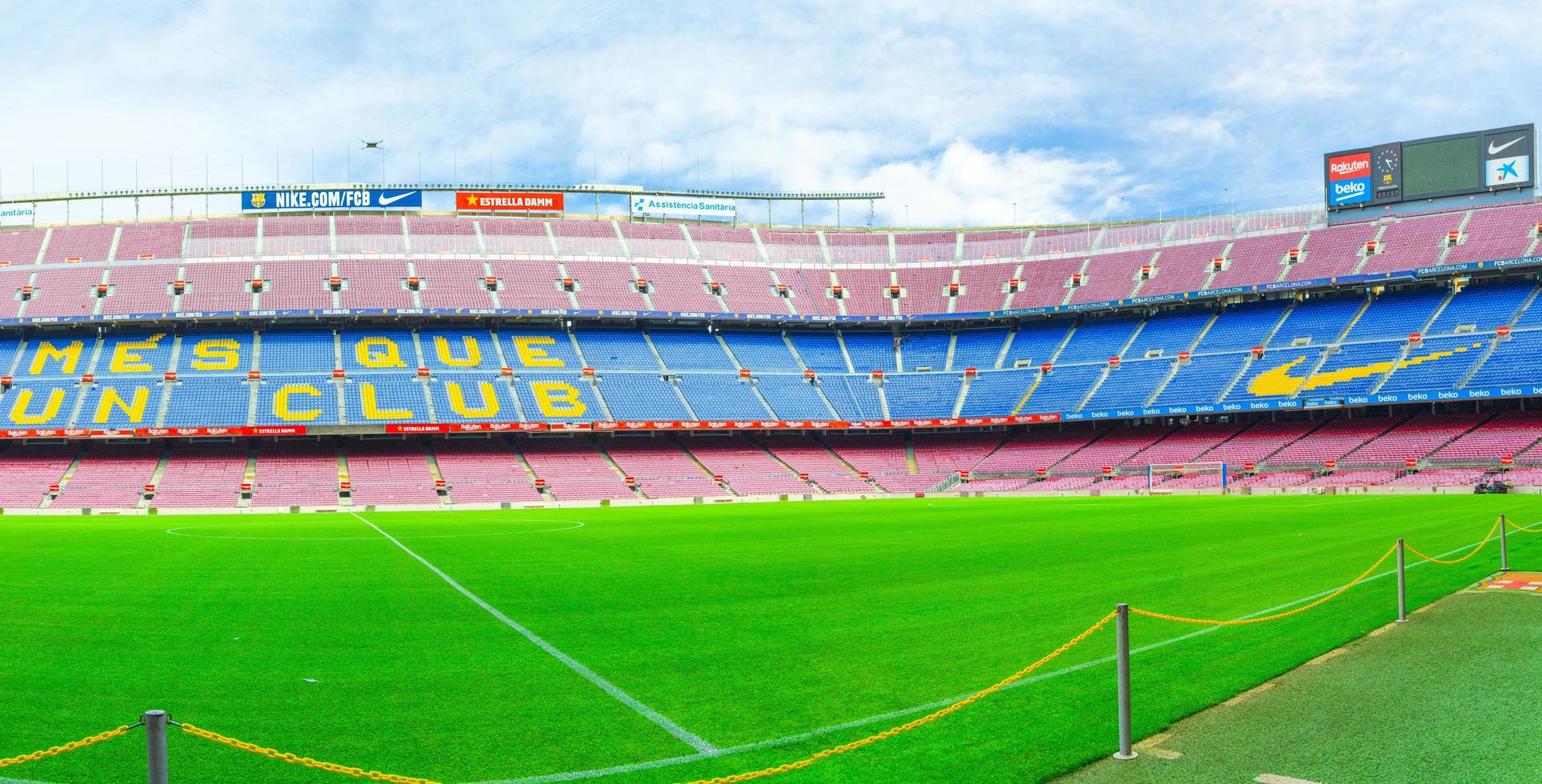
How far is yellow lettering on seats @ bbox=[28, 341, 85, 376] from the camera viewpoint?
61.4 metres

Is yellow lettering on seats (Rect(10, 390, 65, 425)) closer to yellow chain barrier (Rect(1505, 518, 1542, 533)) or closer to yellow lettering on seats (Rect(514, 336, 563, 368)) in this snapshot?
yellow lettering on seats (Rect(514, 336, 563, 368))

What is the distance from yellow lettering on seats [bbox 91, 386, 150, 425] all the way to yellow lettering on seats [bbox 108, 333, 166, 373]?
255cm

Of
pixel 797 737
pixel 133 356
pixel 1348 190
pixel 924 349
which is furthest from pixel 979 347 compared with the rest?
pixel 797 737

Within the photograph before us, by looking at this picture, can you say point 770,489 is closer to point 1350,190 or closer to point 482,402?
point 482,402

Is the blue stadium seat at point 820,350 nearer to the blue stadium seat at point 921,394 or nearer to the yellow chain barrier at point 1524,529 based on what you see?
the blue stadium seat at point 921,394

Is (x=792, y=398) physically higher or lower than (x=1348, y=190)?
lower

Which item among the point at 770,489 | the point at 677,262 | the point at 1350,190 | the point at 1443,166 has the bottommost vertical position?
the point at 770,489

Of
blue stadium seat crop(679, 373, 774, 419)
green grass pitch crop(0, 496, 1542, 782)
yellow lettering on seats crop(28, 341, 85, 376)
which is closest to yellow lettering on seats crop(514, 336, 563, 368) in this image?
blue stadium seat crop(679, 373, 774, 419)

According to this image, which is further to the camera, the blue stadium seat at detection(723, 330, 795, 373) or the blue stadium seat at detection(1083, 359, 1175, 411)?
the blue stadium seat at detection(723, 330, 795, 373)

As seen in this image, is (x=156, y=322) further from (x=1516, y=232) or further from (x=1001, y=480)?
(x=1516, y=232)

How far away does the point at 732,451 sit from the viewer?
66.5 m

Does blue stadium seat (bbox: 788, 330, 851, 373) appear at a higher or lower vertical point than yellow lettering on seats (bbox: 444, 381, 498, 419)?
higher

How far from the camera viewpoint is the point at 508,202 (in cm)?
7856

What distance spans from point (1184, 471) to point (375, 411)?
49.4 m
